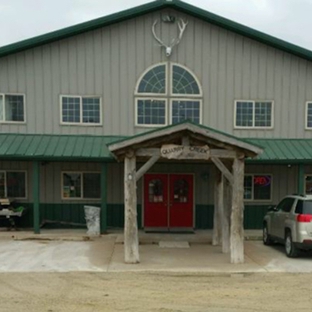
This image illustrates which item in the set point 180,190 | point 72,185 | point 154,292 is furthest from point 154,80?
point 154,292

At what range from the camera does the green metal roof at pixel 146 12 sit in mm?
14047

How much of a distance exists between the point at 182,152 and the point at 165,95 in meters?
5.65

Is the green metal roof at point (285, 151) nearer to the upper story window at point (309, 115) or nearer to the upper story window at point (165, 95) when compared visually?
the upper story window at point (309, 115)

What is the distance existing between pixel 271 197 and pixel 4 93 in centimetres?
1159

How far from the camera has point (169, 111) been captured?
14734 mm

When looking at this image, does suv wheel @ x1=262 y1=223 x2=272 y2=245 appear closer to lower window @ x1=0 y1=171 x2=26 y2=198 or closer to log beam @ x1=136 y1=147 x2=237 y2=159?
log beam @ x1=136 y1=147 x2=237 y2=159

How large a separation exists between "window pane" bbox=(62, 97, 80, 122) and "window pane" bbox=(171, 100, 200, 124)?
382cm

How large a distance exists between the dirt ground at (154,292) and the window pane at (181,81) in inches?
323

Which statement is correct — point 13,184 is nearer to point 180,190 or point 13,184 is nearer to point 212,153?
point 180,190

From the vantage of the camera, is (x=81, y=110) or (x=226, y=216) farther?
(x=81, y=110)

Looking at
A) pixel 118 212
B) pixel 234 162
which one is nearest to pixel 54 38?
pixel 118 212

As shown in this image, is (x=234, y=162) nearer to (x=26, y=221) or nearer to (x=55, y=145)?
(x=55, y=145)

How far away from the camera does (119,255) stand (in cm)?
1048

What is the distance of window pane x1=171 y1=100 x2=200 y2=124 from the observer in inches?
581
